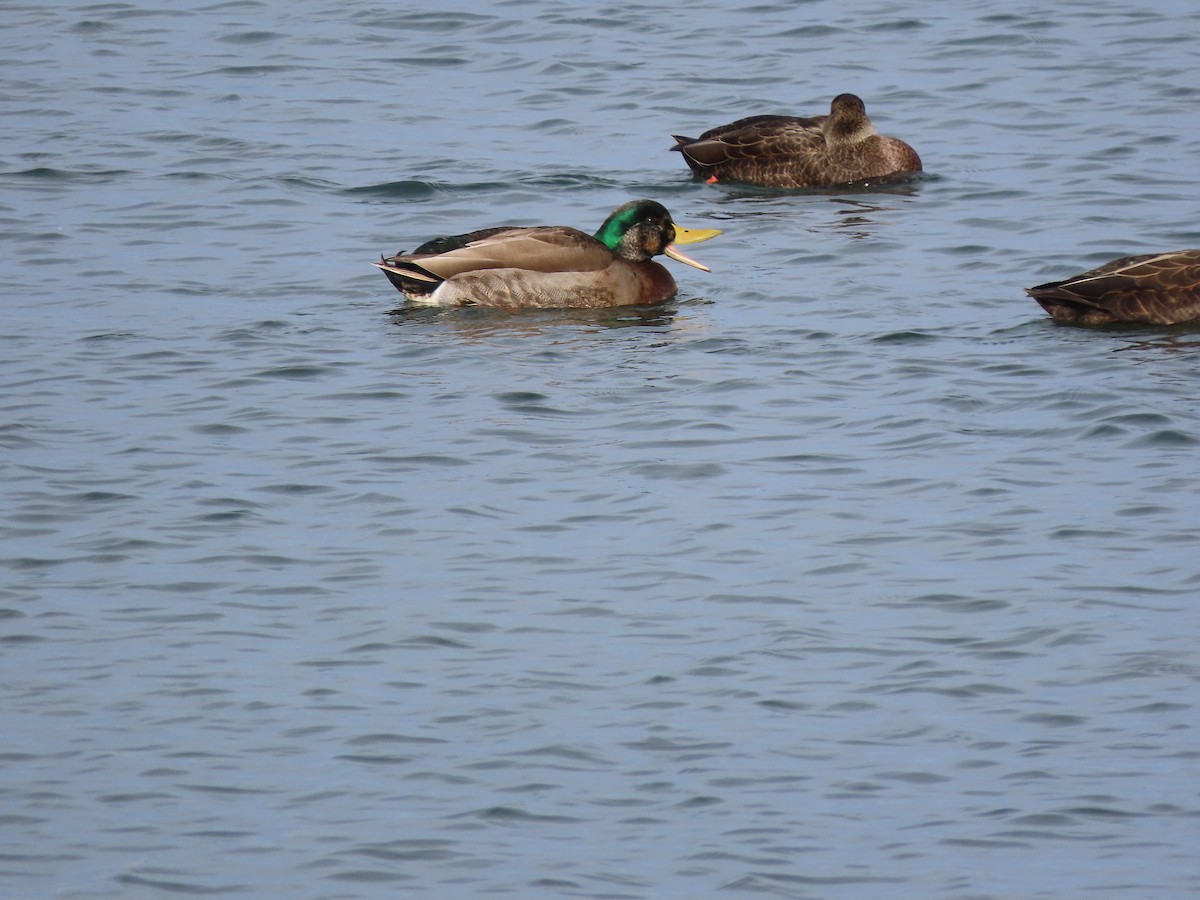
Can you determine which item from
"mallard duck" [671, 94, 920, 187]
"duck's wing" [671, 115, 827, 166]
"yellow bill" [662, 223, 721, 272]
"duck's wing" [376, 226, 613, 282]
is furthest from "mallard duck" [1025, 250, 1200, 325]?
"duck's wing" [671, 115, 827, 166]

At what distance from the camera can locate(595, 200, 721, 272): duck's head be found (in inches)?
581

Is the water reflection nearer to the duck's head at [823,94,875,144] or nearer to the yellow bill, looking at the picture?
the yellow bill

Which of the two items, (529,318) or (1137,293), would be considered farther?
(529,318)

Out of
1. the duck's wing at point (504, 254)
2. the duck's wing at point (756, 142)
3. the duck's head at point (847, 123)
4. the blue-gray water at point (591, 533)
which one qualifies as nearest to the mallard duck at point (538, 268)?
the duck's wing at point (504, 254)

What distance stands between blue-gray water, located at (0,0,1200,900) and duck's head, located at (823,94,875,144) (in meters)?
0.74

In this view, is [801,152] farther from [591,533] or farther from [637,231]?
[591,533]

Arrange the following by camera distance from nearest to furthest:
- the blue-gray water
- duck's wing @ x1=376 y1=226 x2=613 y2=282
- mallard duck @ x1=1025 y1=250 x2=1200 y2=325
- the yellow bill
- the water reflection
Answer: the blue-gray water < mallard duck @ x1=1025 y1=250 x2=1200 y2=325 < the water reflection < duck's wing @ x1=376 y1=226 x2=613 y2=282 < the yellow bill

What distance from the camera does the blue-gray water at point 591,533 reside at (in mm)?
7418

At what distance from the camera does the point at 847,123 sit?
17812mm

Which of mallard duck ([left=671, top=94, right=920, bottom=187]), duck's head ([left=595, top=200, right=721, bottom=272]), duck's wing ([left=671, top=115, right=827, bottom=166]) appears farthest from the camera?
duck's wing ([left=671, top=115, right=827, bottom=166])

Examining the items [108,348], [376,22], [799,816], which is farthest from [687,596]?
[376,22]

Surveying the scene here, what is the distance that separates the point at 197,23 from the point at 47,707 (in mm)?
16976

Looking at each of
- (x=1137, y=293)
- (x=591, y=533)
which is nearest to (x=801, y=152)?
(x=1137, y=293)

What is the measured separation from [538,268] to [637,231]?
82 cm
